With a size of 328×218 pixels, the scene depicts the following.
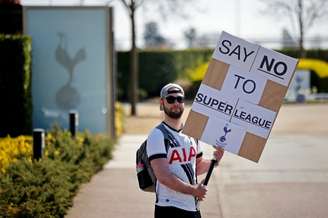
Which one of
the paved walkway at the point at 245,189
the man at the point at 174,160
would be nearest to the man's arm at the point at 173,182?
the man at the point at 174,160

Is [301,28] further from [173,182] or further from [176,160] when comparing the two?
[173,182]

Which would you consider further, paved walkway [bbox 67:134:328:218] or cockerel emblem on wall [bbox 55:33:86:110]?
cockerel emblem on wall [bbox 55:33:86:110]

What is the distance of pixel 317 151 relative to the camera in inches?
638

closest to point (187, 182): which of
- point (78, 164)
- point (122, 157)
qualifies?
point (78, 164)

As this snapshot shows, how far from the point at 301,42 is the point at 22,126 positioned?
88.5 feet

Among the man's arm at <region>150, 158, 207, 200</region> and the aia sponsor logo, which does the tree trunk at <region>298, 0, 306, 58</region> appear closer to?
the aia sponsor logo

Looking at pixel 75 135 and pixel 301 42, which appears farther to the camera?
pixel 301 42

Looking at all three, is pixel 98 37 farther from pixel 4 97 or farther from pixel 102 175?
pixel 102 175

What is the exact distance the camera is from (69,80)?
55.1 feet

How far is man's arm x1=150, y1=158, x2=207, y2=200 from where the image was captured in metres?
5.18

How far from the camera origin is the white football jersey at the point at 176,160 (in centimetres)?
529

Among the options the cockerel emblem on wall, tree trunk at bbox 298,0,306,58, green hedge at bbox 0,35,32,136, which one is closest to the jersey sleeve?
green hedge at bbox 0,35,32,136

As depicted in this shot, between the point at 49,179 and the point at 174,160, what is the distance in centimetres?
421

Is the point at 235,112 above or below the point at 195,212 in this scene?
above
